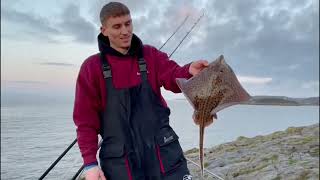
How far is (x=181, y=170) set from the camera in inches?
159

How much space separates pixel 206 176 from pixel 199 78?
663 centimetres

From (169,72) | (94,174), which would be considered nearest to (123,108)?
(169,72)

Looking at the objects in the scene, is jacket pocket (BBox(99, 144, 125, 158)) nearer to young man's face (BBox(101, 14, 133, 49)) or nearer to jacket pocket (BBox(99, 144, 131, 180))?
jacket pocket (BBox(99, 144, 131, 180))

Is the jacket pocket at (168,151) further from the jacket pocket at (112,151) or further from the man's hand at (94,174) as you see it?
the man's hand at (94,174)

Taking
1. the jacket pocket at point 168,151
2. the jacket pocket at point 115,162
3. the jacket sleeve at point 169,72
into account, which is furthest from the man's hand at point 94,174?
the jacket sleeve at point 169,72

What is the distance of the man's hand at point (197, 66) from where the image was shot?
→ 11.5ft

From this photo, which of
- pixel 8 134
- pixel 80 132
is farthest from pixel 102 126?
pixel 8 134

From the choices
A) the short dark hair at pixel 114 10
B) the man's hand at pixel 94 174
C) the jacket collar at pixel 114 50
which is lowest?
the man's hand at pixel 94 174

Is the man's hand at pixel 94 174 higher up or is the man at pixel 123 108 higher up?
the man at pixel 123 108

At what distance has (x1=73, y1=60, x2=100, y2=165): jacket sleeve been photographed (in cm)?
386

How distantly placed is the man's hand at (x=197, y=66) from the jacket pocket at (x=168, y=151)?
2.30 ft

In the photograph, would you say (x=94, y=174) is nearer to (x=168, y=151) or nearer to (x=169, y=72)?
(x=168, y=151)

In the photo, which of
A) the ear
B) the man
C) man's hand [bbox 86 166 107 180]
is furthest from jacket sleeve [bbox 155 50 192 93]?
man's hand [bbox 86 166 107 180]

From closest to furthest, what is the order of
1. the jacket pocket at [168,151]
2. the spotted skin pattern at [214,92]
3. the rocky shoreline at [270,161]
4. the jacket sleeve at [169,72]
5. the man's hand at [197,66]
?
the spotted skin pattern at [214,92] < the man's hand at [197,66] < the jacket sleeve at [169,72] < the jacket pocket at [168,151] < the rocky shoreline at [270,161]
